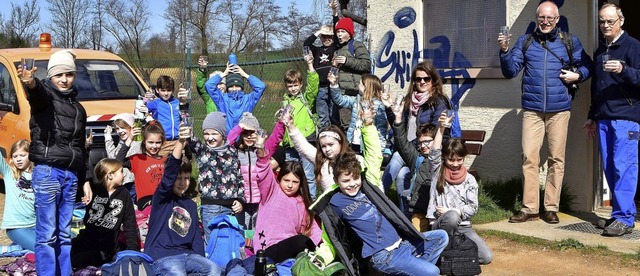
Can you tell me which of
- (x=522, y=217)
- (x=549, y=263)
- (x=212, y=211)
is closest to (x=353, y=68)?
(x=522, y=217)

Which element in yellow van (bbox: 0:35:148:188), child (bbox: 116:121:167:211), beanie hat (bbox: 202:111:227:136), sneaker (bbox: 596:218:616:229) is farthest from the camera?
yellow van (bbox: 0:35:148:188)

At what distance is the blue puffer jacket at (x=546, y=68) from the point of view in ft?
24.5

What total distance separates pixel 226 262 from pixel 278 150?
1.69 m

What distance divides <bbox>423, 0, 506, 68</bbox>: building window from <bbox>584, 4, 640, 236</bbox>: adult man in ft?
5.49

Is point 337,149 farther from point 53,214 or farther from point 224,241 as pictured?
point 53,214

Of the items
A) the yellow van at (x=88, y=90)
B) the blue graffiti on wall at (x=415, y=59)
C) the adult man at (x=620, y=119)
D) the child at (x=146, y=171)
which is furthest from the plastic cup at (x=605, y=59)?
the yellow van at (x=88, y=90)

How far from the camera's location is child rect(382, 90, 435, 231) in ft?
21.5

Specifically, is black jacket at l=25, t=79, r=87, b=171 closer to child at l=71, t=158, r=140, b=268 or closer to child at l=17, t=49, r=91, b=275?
child at l=17, t=49, r=91, b=275

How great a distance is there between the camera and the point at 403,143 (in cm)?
669

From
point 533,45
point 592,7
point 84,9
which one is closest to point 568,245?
point 533,45

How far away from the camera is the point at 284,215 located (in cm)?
620

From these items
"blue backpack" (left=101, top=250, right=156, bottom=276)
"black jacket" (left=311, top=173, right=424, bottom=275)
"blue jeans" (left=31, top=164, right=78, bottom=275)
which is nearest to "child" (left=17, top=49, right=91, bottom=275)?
"blue jeans" (left=31, top=164, right=78, bottom=275)

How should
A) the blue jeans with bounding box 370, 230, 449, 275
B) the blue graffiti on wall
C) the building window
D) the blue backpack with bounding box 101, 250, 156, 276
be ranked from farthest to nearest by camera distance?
the blue graffiti on wall, the building window, the blue backpack with bounding box 101, 250, 156, 276, the blue jeans with bounding box 370, 230, 449, 275

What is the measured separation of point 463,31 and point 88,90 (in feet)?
16.7
